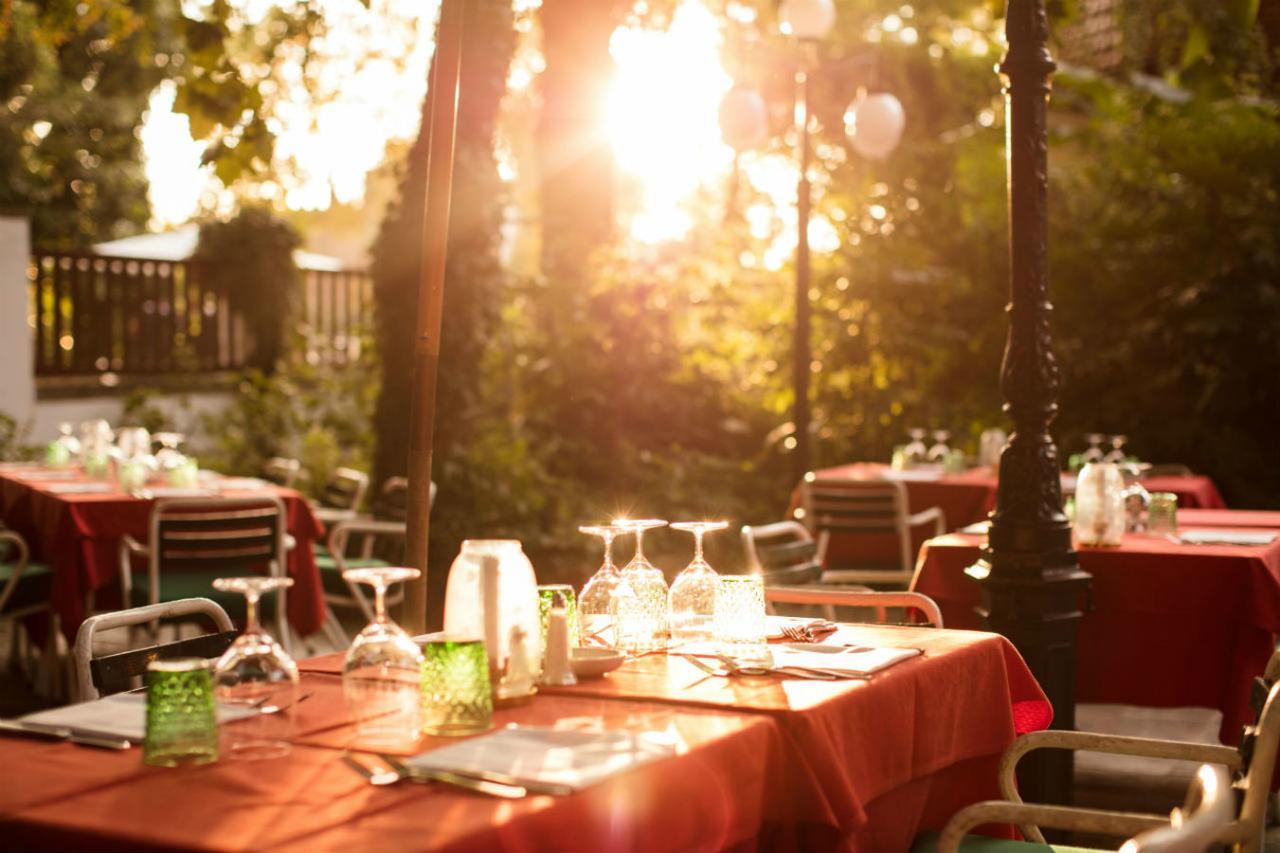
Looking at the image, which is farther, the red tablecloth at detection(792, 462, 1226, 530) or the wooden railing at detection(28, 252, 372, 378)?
the wooden railing at detection(28, 252, 372, 378)

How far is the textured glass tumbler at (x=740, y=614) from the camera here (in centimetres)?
319

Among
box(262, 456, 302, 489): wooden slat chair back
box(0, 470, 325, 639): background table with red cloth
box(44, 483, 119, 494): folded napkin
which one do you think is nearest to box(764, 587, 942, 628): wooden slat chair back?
box(0, 470, 325, 639): background table with red cloth

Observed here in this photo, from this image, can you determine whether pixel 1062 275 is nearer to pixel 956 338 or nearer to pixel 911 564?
pixel 956 338

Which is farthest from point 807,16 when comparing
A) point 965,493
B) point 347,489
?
point 347,489

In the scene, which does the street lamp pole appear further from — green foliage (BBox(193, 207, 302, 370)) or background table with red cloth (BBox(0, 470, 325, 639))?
green foliage (BBox(193, 207, 302, 370))

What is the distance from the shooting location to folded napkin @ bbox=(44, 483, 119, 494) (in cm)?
761

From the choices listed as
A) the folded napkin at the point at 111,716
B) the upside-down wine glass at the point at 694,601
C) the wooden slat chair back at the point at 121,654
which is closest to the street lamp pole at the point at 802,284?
the upside-down wine glass at the point at 694,601

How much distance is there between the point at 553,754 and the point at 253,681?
480 millimetres

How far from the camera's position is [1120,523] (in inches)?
216

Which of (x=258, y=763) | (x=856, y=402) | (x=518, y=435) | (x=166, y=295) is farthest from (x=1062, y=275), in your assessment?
(x=258, y=763)

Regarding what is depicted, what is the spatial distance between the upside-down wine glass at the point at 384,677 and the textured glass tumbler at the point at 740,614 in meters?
0.85

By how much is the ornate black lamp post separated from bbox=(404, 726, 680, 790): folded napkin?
2.73 m

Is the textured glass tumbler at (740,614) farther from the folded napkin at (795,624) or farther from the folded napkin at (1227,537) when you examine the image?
the folded napkin at (1227,537)

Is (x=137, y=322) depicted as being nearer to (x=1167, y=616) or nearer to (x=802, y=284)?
(x=802, y=284)
